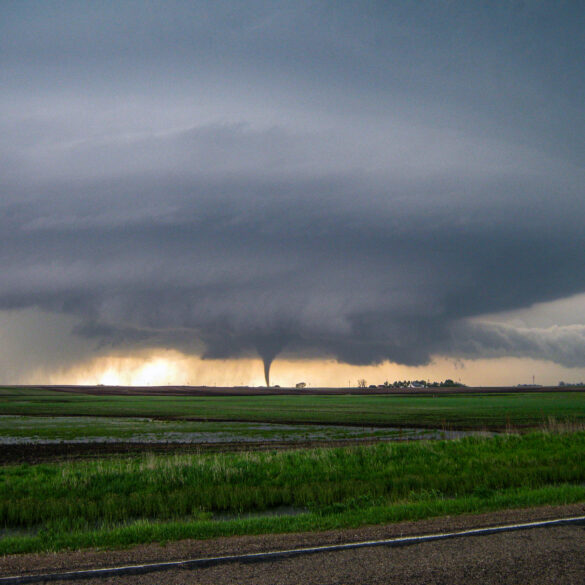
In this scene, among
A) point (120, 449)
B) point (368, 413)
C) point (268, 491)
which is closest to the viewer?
point (268, 491)

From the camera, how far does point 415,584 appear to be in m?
9.93

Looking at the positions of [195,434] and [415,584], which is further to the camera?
[195,434]

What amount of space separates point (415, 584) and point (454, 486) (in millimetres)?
14139

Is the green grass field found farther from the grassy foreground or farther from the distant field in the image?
the distant field

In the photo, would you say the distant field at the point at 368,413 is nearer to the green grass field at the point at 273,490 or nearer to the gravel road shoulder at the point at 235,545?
the green grass field at the point at 273,490

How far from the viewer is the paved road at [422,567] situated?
1025 centimetres

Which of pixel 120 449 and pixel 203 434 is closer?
pixel 120 449

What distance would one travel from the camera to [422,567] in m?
10.8

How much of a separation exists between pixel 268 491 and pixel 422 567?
13203 millimetres

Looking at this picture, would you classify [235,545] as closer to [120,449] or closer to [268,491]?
[268,491]

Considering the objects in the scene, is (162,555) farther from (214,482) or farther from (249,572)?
(214,482)

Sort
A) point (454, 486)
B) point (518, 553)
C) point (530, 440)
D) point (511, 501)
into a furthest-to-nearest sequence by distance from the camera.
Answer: point (530, 440), point (454, 486), point (511, 501), point (518, 553)

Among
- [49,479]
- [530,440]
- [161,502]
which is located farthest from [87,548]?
[530,440]

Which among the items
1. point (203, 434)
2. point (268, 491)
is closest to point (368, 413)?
point (203, 434)
